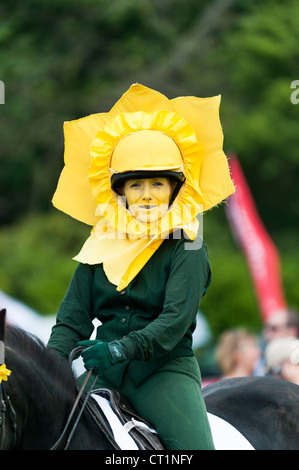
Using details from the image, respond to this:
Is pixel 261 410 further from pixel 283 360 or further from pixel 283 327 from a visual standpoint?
pixel 283 327

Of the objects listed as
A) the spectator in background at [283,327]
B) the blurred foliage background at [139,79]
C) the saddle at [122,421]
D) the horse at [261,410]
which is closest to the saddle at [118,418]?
the saddle at [122,421]

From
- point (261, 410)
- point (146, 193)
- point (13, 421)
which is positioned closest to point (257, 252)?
point (261, 410)

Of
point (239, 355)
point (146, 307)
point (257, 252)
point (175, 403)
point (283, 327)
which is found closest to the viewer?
point (175, 403)

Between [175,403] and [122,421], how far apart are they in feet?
0.91

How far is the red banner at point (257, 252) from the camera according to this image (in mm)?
13414

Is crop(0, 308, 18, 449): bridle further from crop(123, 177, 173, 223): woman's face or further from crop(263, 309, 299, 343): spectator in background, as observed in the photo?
crop(263, 309, 299, 343): spectator in background

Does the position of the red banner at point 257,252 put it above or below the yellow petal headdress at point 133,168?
above

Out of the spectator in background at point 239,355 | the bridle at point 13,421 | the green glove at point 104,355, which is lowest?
the bridle at point 13,421

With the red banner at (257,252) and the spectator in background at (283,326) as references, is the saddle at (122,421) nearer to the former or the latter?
the spectator in background at (283,326)

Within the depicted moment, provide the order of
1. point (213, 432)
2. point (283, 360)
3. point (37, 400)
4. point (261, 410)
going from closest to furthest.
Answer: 1. point (37, 400)
2. point (213, 432)
3. point (261, 410)
4. point (283, 360)

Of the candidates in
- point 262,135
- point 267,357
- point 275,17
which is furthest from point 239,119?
point 267,357

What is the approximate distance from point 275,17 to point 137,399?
69.1ft

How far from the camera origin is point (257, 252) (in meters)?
14.3
